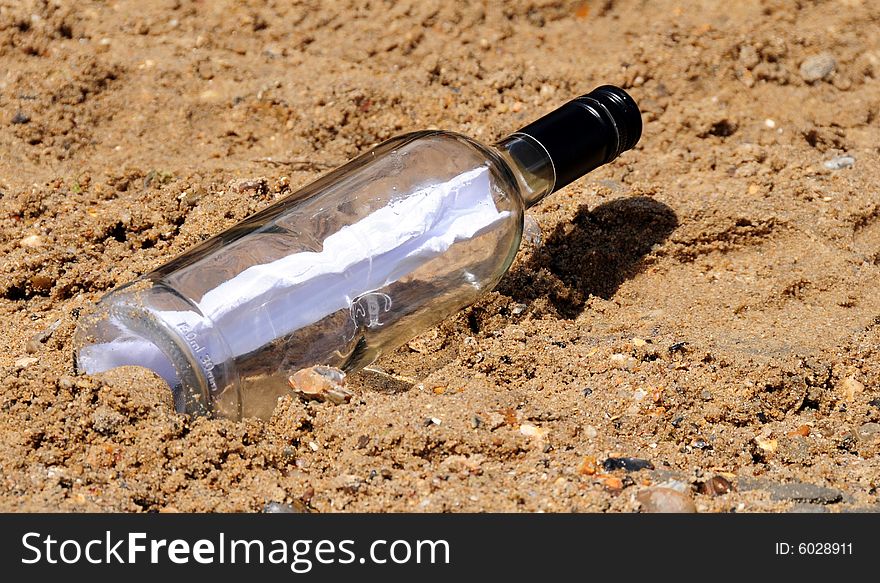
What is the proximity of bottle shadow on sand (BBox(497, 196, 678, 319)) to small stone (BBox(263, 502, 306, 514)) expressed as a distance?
85 cm

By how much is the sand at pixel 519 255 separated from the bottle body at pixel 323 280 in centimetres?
8

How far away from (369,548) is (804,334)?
47.1 inches

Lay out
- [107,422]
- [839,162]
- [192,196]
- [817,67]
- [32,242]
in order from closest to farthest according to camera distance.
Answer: [107,422]
[32,242]
[192,196]
[839,162]
[817,67]

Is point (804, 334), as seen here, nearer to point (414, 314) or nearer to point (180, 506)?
point (414, 314)

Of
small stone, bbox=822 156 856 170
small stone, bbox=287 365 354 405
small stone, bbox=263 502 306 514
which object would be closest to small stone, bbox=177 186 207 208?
small stone, bbox=287 365 354 405

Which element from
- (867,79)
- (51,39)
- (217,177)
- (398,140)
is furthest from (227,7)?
(867,79)

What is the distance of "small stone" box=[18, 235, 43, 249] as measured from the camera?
8.39 feet

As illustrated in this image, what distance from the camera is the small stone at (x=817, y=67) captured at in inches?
131

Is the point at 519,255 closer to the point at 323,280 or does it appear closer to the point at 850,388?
the point at 323,280

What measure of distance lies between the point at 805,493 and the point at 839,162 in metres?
1.40

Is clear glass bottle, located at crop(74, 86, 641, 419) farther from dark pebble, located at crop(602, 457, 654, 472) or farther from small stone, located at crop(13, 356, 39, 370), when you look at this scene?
dark pebble, located at crop(602, 457, 654, 472)

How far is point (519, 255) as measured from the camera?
2607mm

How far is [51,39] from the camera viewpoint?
3307mm

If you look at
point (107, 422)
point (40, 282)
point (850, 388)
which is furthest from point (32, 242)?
point (850, 388)
